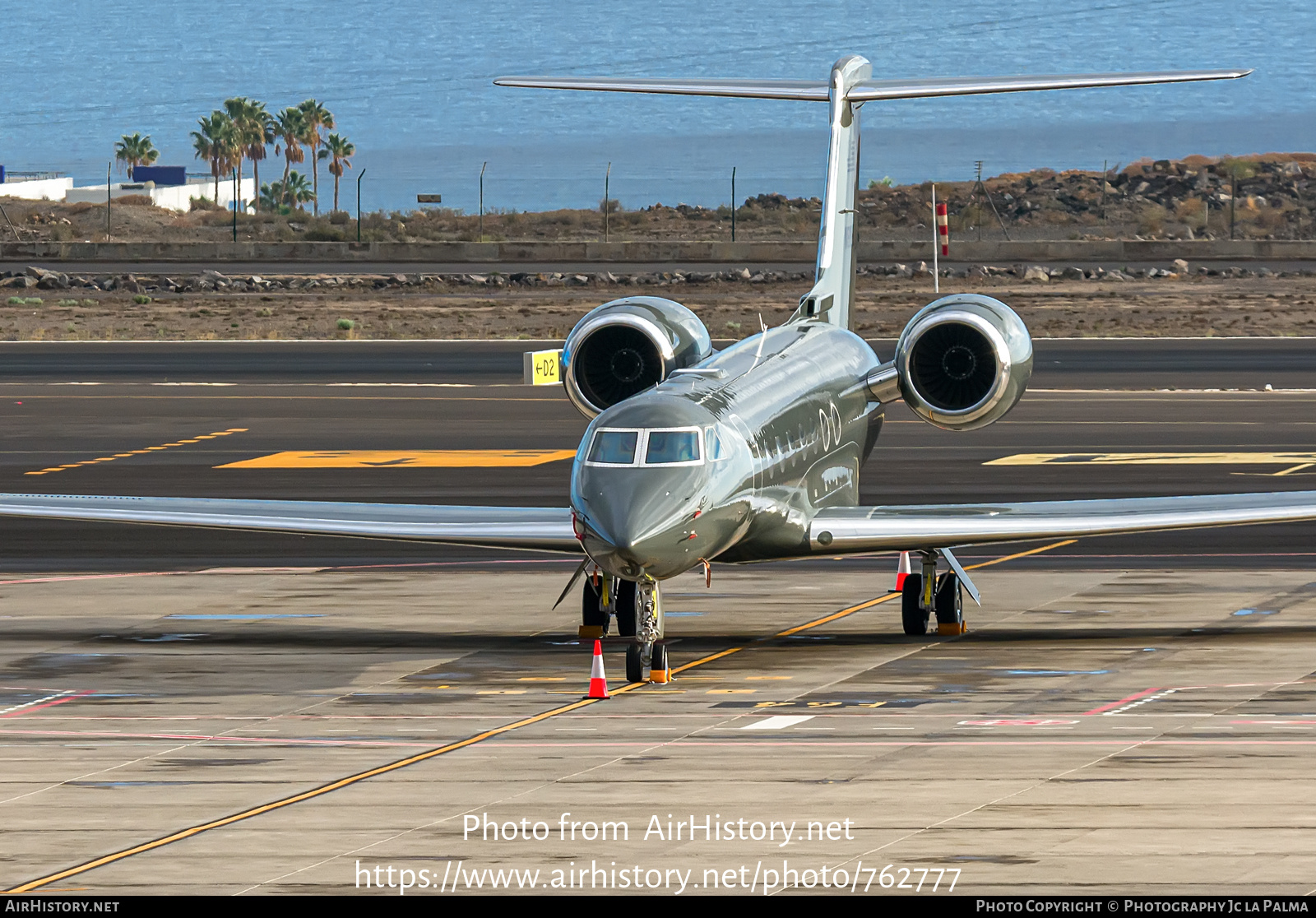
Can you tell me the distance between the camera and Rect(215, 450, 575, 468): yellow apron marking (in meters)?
39.3

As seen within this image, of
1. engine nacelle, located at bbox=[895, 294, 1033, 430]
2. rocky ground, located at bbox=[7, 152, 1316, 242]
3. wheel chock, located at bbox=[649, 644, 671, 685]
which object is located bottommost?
wheel chock, located at bbox=[649, 644, 671, 685]

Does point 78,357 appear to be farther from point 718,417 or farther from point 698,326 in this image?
point 718,417

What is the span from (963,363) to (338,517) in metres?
7.36

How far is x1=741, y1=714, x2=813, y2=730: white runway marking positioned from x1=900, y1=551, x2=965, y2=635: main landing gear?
483 centimetres

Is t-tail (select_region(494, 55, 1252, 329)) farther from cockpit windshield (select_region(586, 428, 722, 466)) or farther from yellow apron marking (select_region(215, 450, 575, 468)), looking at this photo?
yellow apron marking (select_region(215, 450, 575, 468))

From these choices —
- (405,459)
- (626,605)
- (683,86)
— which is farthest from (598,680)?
(405,459)

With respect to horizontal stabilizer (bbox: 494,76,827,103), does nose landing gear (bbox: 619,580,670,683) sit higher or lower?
lower

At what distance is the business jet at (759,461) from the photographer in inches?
766

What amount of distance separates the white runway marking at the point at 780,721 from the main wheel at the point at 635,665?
6.35 ft

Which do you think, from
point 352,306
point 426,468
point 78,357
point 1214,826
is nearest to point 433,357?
point 78,357

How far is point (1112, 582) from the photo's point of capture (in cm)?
2681

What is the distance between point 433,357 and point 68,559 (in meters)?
36.1

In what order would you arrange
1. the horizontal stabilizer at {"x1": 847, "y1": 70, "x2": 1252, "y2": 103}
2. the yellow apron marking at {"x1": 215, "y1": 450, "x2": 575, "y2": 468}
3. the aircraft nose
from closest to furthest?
the aircraft nose < the horizontal stabilizer at {"x1": 847, "y1": 70, "x2": 1252, "y2": 103} < the yellow apron marking at {"x1": 215, "y1": 450, "x2": 575, "y2": 468}

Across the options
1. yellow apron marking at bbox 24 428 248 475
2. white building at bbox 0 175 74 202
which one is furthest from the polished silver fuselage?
white building at bbox 0 175 74 202
